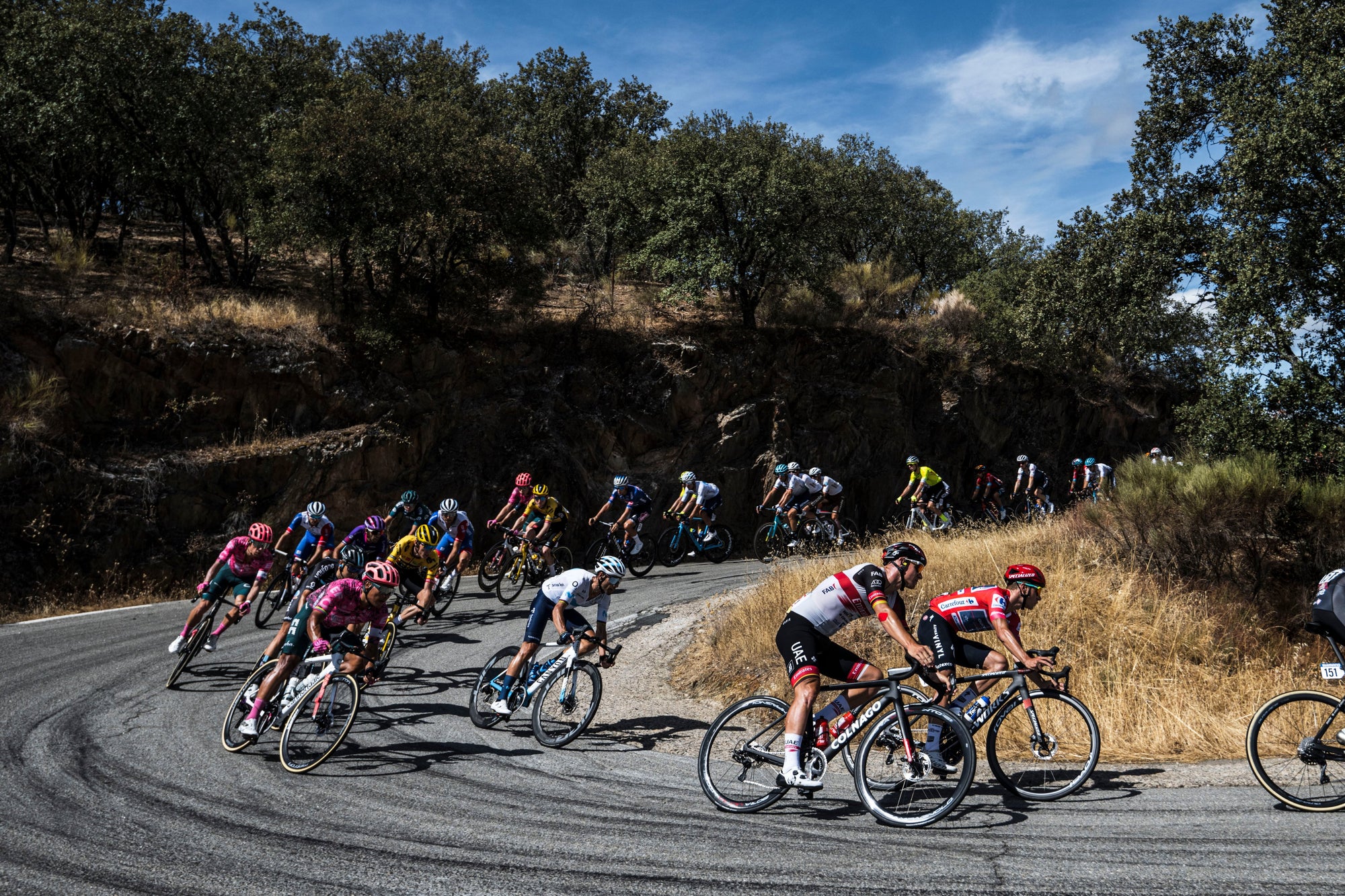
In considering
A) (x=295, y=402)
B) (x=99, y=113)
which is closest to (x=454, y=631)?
(x=295, y=402)

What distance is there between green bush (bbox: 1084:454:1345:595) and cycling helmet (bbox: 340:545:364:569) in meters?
11.9

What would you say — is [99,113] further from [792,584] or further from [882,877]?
[882,877]

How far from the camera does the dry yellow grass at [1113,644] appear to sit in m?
8.19

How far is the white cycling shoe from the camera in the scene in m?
6.03

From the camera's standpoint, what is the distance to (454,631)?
43.0 ft

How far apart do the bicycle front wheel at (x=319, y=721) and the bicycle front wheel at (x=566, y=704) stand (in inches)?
→ 71.0

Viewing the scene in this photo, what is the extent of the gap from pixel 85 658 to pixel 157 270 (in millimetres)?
16365

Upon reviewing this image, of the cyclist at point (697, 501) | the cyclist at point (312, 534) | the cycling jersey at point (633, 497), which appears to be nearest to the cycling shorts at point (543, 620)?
the cyclist at point (312, 534)

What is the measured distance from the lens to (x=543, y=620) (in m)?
8.42

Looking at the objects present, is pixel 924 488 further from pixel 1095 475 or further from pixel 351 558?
pixel 351 558

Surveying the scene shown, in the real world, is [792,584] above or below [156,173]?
below

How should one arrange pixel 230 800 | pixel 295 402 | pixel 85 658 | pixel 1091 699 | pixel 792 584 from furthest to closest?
pixel 295 402
pixel 792 584
pixel 85 658
pixel 1091 699
pixel 230 800

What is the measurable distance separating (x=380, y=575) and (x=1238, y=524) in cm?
1395

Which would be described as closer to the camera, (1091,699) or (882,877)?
(882,877)
